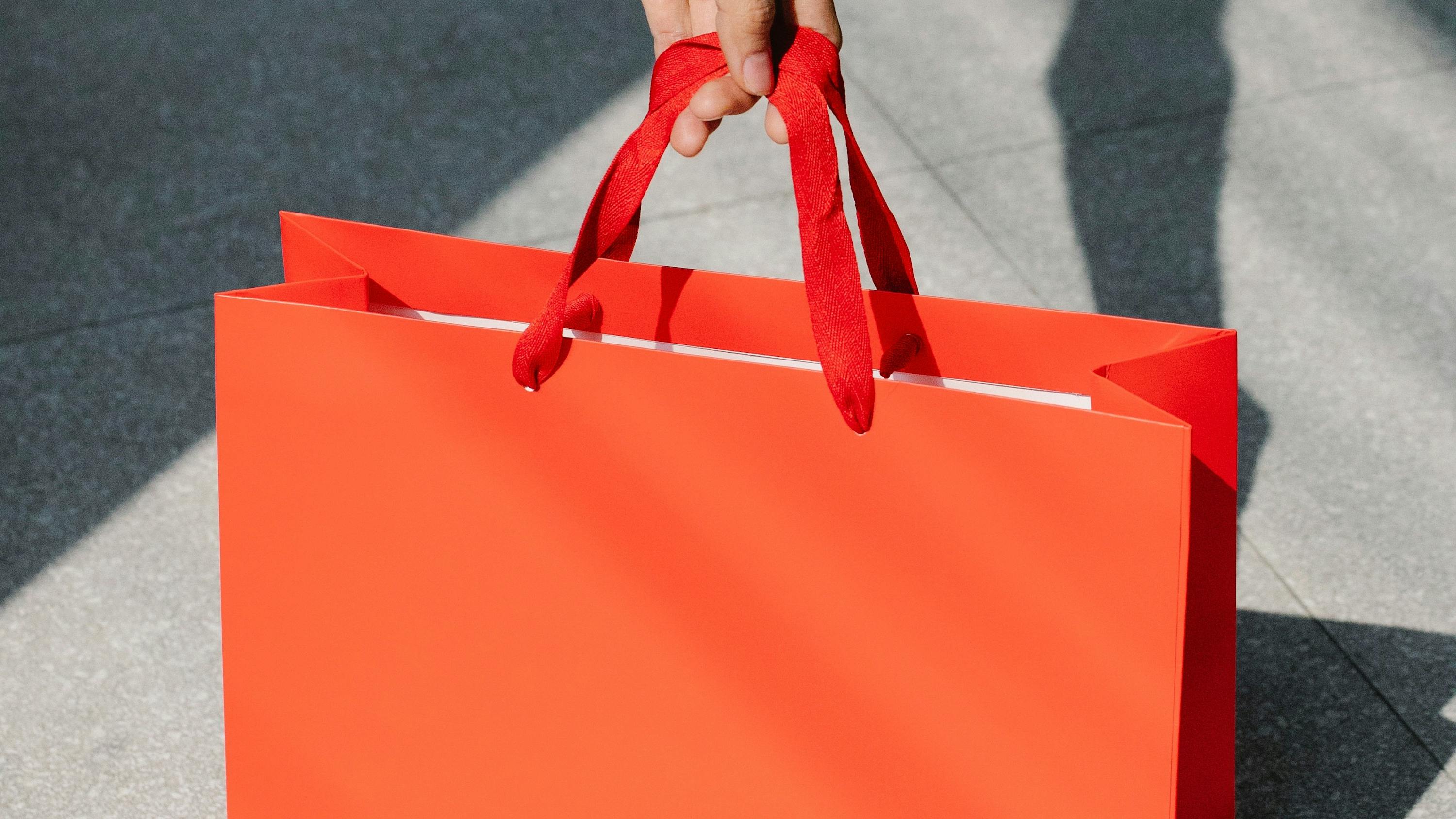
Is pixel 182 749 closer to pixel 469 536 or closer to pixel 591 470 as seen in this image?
pixel 469 536

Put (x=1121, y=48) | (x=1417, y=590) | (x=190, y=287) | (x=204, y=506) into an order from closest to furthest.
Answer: (x=1417, y=590) < (x=204, y=506) < (x=190, y=287) < (x=1121, y=48)

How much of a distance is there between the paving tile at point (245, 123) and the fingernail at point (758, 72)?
1.32 meters

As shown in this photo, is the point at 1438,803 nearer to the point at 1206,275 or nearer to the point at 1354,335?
the point at 1354,335

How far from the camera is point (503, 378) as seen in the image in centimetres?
93

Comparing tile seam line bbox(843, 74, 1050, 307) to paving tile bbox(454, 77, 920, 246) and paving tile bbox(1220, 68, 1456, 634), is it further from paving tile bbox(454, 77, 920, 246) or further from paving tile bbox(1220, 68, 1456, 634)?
paving tile bbox(1220, 68, 1456, 634)

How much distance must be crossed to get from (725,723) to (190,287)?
4.73 feet

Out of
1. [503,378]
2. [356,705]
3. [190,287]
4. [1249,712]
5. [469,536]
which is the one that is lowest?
[190,287]

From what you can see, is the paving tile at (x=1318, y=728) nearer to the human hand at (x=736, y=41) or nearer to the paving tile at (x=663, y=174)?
the human hand at (x=736, y=41)

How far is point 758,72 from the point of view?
3.07 feet

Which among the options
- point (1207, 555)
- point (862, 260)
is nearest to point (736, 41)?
point (1207, 555)

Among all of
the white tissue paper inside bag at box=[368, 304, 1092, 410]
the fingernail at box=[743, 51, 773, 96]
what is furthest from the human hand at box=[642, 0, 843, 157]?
the white tissue paper inside bag at box=[368, 304, 1092, 410]

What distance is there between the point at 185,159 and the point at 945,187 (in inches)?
53.1

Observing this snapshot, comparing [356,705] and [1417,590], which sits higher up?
[356,705]

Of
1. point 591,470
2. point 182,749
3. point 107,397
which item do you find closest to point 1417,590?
point 591,470
